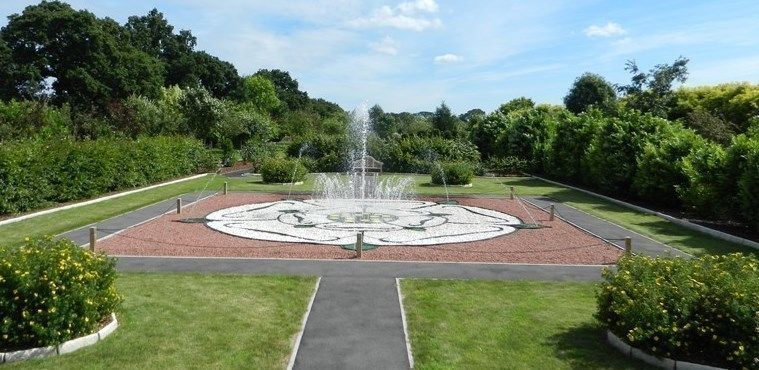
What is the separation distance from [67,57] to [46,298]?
52924 millimetres

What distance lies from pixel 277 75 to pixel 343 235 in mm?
105849

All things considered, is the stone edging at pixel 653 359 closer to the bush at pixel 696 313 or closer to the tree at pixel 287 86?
the bush at pixel 696 313

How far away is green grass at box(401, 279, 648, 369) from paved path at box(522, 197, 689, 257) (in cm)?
384

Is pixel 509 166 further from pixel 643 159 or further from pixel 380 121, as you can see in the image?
pixel 380 121

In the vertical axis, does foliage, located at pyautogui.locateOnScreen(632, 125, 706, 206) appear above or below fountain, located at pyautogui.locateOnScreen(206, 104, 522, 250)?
above

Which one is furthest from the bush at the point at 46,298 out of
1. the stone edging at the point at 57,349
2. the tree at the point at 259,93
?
the tree at the point at 259,93

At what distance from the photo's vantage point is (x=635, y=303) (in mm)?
7434

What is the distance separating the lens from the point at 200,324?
338 inches

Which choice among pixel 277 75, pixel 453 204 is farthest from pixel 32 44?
pixel 277 75

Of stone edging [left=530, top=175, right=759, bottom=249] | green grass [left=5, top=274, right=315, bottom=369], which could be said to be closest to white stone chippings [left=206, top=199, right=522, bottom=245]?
green grass [left=5, top=274, right=315, bottom=369]

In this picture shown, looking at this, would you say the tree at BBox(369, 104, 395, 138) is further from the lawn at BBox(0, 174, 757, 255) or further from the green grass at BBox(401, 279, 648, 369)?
the green grass at BBox(401, 279, 648, 369)

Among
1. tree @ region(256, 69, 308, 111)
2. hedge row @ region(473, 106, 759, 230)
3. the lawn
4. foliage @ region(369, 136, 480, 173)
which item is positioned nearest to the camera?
the lawn

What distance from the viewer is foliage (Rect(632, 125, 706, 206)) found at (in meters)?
21.8

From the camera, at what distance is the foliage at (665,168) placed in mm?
Answer: 21797
